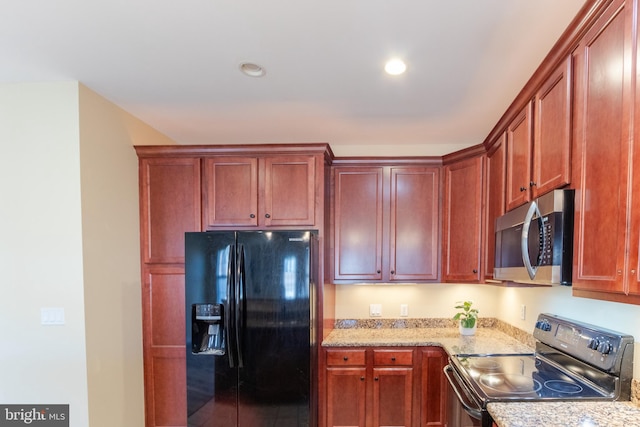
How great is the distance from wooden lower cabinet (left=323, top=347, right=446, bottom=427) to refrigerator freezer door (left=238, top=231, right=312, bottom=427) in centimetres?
37

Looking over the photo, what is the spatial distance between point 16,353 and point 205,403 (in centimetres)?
115

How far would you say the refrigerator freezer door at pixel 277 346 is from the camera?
2.27 m

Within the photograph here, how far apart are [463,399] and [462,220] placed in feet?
4.55

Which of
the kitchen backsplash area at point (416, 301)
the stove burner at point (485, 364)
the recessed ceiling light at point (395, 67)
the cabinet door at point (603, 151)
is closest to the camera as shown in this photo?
the cabinet door at point (603, 151)

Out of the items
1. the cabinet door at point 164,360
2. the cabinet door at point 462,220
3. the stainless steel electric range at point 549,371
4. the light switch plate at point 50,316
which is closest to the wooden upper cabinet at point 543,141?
the cabinet door at point 462,220

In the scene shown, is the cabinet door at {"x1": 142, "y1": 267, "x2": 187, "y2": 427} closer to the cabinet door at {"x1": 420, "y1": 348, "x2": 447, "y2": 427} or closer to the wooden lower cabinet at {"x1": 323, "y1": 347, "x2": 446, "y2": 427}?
the wooden lower cabinet at {"x1": 323, "y1": 347, "x2": 446, "y2": 427}

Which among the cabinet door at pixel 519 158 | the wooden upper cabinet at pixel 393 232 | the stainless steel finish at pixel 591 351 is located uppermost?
the cabinet door at pixel 519 158

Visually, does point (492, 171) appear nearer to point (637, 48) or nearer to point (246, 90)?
point (637, 48)

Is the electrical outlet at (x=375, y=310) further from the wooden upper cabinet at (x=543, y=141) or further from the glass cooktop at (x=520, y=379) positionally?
the wooden upper cabinet at (x=543, y=141)

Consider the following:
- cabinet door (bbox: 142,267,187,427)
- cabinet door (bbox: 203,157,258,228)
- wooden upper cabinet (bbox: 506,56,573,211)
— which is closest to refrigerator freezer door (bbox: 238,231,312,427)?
cabinet door (bbox: 203,157,258,228)

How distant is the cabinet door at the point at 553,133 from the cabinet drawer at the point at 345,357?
5.48ft

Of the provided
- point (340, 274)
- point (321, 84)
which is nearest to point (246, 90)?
point (321, 84)

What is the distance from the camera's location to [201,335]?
2.35 m

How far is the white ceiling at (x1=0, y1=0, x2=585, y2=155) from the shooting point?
1349mm
